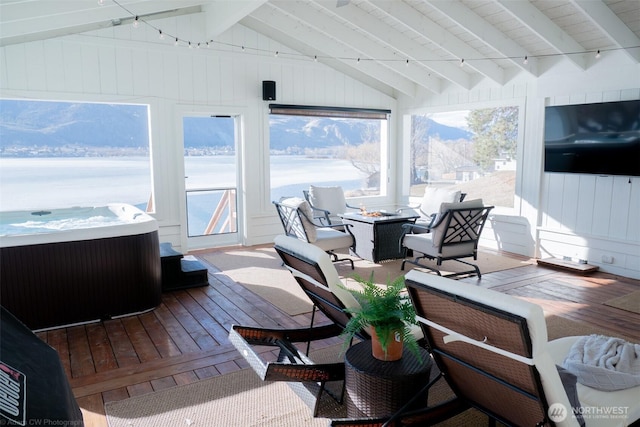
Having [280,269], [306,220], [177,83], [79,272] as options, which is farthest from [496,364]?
[177,83]

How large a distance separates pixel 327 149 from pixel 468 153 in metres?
2.35

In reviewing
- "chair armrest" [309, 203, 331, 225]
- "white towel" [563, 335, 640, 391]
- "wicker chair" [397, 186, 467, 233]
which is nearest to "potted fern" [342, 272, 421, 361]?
"white towel" [563, 335, 640, 391]

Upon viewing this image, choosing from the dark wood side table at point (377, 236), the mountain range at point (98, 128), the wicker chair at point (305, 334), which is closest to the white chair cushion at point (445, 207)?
the dark wood side table at point (377, 236)

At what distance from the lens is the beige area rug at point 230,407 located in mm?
2516

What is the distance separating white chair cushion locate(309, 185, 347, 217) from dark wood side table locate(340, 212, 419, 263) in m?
1.02

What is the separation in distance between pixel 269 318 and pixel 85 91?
3834 millimetres

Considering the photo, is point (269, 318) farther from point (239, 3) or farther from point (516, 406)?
point (239, 3)

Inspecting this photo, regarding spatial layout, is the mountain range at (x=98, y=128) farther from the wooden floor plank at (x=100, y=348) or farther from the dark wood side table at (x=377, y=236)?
the wooden floor plank at (x=100, y=348)

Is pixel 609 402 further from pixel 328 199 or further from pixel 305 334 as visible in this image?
pixel 328 199

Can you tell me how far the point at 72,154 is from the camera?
240 inches

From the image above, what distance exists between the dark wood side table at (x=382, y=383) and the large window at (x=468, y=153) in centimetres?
536

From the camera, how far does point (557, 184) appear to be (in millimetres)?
6059

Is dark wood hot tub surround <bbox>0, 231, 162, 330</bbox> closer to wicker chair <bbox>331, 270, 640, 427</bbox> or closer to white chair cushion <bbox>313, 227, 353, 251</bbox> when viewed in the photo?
white chair cushion <bbox>313, 227, 353, 251</bbox>

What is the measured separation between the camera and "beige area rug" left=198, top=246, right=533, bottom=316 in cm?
464
